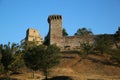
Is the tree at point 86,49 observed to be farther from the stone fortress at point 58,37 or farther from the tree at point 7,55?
the tree at point 7,55

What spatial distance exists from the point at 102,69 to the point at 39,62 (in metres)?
14.2

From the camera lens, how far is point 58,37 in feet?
234

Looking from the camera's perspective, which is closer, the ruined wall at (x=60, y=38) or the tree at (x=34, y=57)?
the tree at (x=34, y=57)

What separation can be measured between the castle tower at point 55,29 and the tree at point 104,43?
28.8 ft

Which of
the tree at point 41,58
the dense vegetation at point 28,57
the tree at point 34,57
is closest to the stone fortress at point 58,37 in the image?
the dense vegetation at point 28,57

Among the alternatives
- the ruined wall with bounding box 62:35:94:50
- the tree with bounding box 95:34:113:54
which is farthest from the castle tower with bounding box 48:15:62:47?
the tree with bounding box 95:34:113:54

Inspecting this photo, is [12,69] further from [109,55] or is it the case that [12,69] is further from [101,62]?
[109,55]

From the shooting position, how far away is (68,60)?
5728cm

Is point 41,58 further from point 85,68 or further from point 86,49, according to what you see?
point 86,49

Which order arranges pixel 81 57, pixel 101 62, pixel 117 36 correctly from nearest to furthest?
pixel 101 62
pixel 81 57
pixel 117 36

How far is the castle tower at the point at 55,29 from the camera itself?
70.8 metres

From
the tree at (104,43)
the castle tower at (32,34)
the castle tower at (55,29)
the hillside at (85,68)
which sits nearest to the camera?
the hillside at (85,68)

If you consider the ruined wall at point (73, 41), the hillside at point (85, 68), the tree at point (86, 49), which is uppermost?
the ruined wall at point (73, 41)

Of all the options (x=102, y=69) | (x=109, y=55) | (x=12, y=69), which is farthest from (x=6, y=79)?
(x=109, y=55)
